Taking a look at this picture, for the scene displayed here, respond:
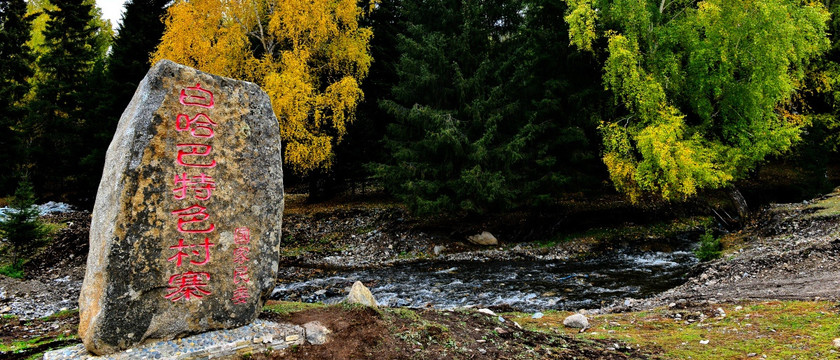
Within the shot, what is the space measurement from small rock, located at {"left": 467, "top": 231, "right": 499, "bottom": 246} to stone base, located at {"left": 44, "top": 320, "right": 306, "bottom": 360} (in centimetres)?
1243

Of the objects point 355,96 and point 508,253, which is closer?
point 508,253

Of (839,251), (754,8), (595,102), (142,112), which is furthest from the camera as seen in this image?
(595,102)

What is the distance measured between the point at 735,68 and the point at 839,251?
7633 millimetres

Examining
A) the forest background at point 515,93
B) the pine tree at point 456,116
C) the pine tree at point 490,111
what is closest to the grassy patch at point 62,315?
the forest background at point 515,93

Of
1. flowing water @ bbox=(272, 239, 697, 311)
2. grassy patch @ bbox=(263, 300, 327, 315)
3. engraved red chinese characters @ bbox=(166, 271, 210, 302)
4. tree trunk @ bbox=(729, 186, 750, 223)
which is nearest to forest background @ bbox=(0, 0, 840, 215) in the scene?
tree trunk @ bbox=(729, 186, 750, 223)

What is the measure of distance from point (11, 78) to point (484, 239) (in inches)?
1028

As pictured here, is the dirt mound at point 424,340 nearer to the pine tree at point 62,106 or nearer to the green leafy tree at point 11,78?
the pine tree at point 62,106

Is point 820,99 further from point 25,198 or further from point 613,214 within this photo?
point 25,198

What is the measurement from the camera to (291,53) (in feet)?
58.9

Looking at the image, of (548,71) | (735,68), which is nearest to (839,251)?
(735,68)

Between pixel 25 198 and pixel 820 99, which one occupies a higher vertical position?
pixel 820 99

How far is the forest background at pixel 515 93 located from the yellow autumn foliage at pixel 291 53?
0.25 ft

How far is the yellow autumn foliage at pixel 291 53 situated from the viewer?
1744 centimetres

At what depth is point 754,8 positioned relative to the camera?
575 inches
